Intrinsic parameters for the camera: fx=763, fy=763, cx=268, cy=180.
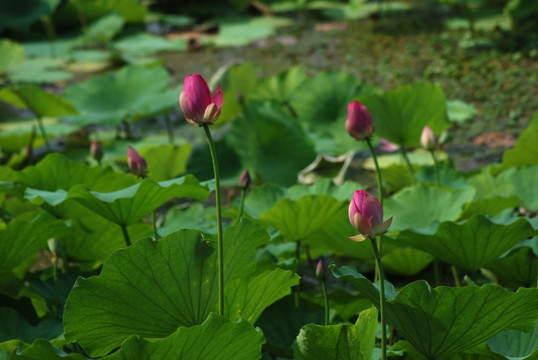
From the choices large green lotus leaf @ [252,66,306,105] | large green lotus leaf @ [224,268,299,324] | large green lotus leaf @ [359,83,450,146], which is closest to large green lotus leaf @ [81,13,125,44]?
large green lotus leaf @ [252,66,306,105]

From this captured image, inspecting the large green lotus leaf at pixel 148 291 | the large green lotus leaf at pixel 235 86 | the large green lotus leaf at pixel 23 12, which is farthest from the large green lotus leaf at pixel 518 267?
the large green lotus leaf at pixel 23 12

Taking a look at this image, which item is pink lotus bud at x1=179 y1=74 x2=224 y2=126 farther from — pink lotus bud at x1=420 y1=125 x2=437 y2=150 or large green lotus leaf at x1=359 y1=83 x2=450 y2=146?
large green lotus leaf at x1=359 y1=83 x2=450 y2=146

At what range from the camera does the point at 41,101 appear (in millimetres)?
2219

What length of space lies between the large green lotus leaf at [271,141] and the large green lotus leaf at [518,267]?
769 millimetres

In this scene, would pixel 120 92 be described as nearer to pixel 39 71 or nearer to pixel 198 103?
pixel 39 71

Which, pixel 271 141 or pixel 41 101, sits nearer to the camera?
pixel 271 141

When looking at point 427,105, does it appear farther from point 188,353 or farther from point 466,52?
point 466,52

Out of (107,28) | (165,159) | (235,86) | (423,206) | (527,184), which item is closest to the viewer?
(423,206)

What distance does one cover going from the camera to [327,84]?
7.33 feet

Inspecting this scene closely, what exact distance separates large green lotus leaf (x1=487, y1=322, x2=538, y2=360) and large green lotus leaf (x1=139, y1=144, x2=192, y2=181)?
3.63 ft

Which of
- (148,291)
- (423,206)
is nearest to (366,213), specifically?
(148,291)

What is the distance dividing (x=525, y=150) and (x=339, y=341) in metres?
0.98

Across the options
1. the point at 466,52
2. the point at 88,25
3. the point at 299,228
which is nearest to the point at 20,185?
the point at 299,228

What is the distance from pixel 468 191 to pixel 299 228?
1.16ft
